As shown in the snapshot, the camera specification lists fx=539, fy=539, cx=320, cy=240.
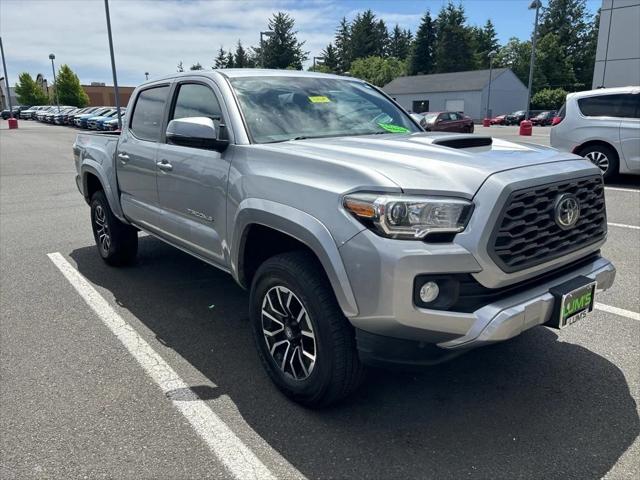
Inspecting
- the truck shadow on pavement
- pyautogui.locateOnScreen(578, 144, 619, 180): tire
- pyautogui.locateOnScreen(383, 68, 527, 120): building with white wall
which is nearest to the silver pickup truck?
the truck shadow on pavement

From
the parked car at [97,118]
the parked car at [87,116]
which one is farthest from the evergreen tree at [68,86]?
the parked car at [97,118]

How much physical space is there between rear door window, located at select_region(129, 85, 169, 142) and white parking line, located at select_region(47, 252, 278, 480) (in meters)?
1.51

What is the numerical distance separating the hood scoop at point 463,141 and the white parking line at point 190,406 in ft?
6.40

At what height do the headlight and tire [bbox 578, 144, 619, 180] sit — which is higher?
the headlight

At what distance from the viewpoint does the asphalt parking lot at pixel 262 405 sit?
8.46 feet

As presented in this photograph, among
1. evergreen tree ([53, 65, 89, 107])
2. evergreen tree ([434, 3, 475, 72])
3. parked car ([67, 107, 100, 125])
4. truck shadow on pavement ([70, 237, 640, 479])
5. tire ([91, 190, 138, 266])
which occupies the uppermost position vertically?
evergreen tree ([434, 3, 475, 72])

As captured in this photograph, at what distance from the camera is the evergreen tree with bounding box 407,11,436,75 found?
8362cm

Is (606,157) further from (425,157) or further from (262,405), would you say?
(262,405)

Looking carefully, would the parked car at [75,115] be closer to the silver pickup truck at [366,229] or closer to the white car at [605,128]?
the white car at [605,128]

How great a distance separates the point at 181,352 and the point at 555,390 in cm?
243

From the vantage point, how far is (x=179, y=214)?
4.01 meters

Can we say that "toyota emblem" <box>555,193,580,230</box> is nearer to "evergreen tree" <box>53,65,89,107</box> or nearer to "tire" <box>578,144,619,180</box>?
"tire" <box>578,144,619,180</box>

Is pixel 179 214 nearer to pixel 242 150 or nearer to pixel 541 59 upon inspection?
pixel 242 150

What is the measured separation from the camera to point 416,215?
7.91 feet
